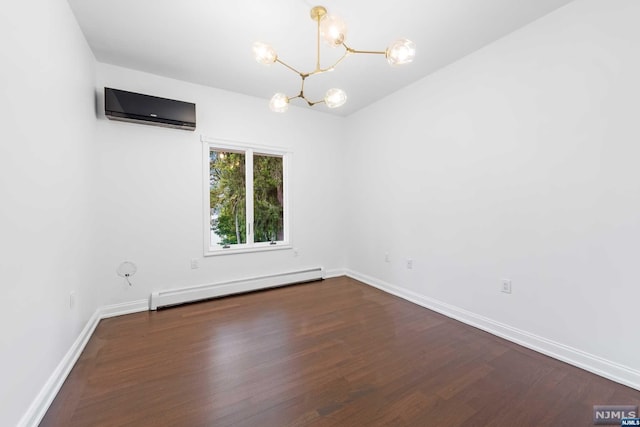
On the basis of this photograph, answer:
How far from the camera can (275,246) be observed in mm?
3975

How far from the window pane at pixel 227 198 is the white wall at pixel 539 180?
2.39 m

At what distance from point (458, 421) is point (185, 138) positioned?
3.78 metres

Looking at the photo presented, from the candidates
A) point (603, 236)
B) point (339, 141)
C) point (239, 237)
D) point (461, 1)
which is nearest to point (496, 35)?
point (461, 1)

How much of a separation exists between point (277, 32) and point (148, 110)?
172 centimetres

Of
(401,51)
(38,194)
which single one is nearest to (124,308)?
(38,194)

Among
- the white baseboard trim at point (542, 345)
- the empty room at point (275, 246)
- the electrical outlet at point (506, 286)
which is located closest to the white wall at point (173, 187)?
the empty room at point (275, 246)

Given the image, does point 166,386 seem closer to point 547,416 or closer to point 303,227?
point 547,416

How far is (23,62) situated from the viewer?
1408mm

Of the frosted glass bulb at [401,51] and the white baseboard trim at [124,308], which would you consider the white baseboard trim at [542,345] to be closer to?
the frosted glass bulb at [401,51]

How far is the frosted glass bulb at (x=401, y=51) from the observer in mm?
1508

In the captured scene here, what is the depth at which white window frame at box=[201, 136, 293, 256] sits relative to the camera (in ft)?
11.3

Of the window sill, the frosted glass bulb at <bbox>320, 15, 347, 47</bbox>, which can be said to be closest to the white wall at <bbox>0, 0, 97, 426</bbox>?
the window sill

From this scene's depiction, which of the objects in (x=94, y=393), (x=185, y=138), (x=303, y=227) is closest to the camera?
(x=94, y=393)

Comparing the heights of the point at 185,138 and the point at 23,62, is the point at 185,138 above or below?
above
